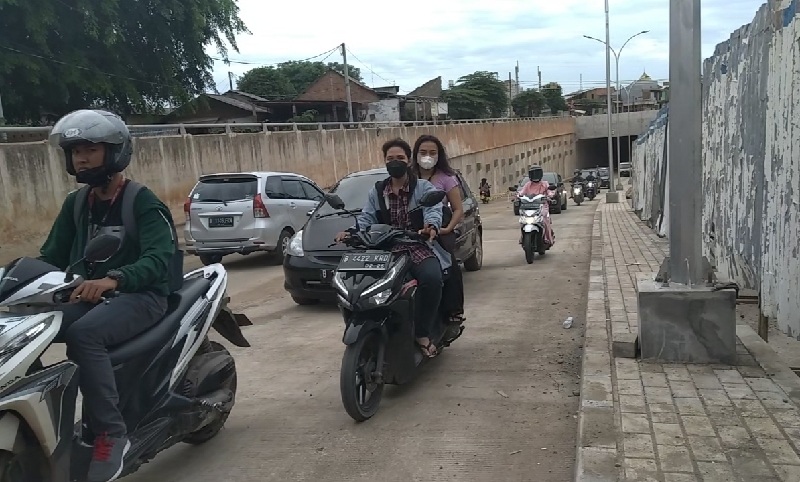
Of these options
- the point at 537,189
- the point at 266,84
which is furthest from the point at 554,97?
the point at 537,189

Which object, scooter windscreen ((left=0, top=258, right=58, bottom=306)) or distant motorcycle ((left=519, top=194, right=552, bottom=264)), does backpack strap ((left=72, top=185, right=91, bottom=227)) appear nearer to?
scooter windscreen ((left=0, top=258, right=58, bottom=306))

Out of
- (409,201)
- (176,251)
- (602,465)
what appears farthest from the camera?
(409,201)

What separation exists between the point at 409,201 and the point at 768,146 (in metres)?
2.78

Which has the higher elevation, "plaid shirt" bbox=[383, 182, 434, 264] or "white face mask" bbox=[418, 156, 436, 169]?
"white face mask" bbox=[418, 156, 436, 169]

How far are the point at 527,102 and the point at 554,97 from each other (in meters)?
6.40

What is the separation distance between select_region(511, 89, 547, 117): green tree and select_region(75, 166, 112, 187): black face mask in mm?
80239

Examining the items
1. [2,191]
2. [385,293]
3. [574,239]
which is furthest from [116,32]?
[385,293]

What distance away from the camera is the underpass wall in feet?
15.7

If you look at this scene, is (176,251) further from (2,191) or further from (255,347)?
(2,191)

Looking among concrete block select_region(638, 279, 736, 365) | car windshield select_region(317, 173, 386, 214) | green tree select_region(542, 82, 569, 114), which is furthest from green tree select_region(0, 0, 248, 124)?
green tree select_region(542, 82, 569, 114)

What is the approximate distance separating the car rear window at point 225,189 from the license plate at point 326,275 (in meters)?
4.38

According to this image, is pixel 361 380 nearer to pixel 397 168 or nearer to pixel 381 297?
pixel 381 297

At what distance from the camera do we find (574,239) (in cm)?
1540

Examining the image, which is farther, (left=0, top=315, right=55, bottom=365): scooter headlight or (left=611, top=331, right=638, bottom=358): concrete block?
(left=611, top=331, right=638, bottom=358): concrete block
